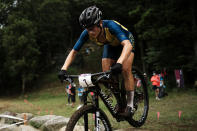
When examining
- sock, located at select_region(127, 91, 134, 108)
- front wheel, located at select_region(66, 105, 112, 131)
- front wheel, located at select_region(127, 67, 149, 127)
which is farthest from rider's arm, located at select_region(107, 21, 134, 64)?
front wheel, located at select_region(127, 67, 149, 127)

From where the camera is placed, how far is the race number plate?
9.38ft

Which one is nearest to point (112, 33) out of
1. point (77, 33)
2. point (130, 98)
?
point (130, 98)

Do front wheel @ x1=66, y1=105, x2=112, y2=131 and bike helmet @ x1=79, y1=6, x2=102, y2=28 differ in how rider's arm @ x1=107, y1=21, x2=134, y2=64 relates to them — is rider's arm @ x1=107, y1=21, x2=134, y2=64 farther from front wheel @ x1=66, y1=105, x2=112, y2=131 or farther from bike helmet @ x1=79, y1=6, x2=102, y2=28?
front wheel @ x1=66, y1=105, x2=112, y2=131

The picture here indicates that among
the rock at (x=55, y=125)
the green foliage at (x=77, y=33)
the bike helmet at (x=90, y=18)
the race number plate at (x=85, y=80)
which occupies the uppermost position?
the green foliage at (x=77, y=33)

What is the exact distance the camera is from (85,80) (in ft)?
9.45

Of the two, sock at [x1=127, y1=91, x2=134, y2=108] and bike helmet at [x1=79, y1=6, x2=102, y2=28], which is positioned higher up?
bike helmet at [x1=79, y1=6, x2=102, y2=28]

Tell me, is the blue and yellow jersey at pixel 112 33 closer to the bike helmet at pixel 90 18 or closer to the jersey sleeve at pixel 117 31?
the jersey sleeve at pixel 117 31

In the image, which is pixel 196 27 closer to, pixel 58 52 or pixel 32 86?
pixel 32 86

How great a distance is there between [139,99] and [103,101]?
157 cm

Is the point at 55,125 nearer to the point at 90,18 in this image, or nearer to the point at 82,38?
the point at 82,38

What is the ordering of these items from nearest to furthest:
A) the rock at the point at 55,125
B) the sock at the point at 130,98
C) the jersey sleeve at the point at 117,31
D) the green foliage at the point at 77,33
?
the jersey sleeve at the point at 117,31, the sock at the point at 130,98, the rock at the point at 55,125, the green foliage at the point at 77,33

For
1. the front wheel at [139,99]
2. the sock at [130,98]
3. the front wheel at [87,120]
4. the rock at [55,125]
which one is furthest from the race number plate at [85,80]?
the rock at [55,125]

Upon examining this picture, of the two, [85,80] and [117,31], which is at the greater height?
[117,31]

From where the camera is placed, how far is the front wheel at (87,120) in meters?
2.76
